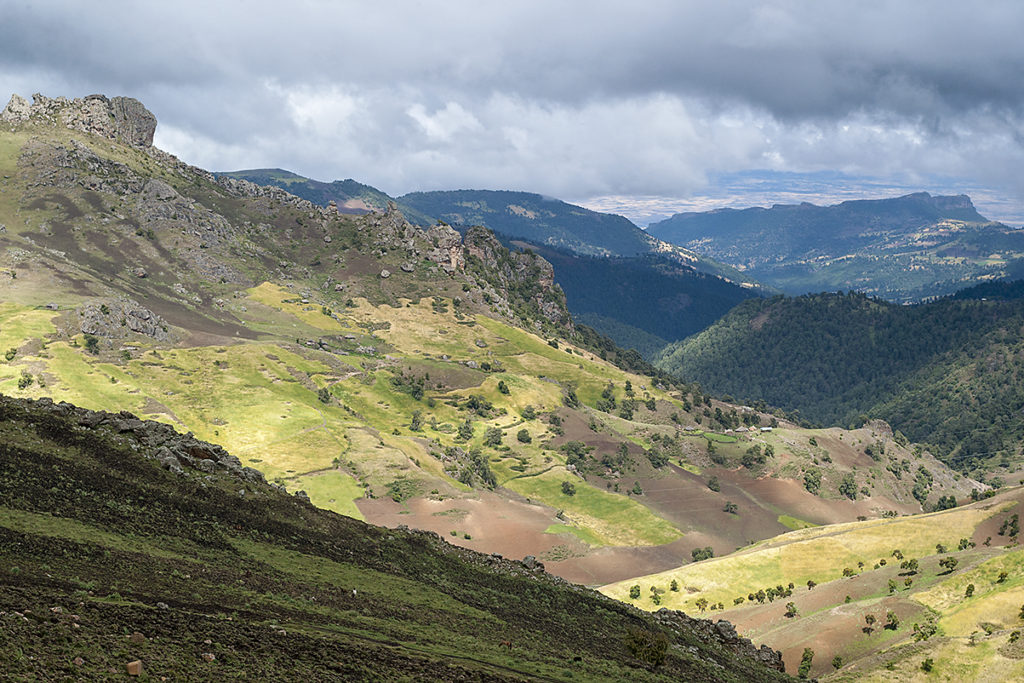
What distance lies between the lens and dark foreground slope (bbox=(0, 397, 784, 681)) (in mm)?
35469

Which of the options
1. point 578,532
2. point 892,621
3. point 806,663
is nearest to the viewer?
point 806,663

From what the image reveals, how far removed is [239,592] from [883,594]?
3033 inches

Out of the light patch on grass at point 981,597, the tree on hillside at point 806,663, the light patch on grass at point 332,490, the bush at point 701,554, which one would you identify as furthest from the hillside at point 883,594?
the light patch on grass at point 332,490

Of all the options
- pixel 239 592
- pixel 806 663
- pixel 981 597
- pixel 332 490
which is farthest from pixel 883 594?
pixel 332 490

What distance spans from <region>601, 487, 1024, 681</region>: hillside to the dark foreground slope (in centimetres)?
1144

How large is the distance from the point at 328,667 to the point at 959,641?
5620 cm

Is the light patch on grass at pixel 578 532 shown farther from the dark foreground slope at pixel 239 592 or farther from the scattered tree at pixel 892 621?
the scattered tree at pixel 892 621

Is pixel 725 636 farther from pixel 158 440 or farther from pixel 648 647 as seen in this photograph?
pixel 158 440

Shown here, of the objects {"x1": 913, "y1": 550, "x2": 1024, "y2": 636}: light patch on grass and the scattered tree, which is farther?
the scattered tree

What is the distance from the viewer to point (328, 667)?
3797cm

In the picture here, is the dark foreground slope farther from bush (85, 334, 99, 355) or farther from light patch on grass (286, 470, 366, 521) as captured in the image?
bush (85, 334, 99, 355)

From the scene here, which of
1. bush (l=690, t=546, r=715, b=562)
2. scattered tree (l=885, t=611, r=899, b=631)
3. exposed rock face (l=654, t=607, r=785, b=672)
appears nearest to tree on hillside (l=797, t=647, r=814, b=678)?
exposed rock face (l=654, t=607, r=785, b=672)

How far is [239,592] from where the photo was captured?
48125 millimetres

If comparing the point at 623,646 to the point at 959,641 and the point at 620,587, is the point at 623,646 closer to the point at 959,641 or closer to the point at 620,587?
the point at 959,641
